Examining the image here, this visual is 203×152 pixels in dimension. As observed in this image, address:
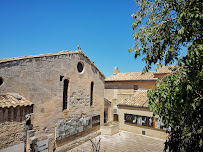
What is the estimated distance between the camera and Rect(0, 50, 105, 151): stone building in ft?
28.7

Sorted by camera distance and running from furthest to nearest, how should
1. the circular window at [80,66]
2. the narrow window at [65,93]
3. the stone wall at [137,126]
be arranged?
the stone wall at [137,126], the circular window at [80,66], the narrow window at [65,93]

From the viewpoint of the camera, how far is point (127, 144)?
12648mm

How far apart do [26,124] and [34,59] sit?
12.8 ft

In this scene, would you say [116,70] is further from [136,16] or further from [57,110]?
[136,16]

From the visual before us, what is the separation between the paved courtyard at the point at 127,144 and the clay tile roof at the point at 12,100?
5.53m

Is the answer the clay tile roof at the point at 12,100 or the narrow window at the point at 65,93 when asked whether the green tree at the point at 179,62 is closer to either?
the clay tile roof at the point at 12,100

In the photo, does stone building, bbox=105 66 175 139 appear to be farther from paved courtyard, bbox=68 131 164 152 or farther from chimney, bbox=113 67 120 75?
chimney, bbox=113 67 120 75

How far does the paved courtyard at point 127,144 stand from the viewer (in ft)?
38.0

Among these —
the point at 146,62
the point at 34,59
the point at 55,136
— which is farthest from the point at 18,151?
the point at 146,62

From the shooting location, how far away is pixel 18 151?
24.8 feet

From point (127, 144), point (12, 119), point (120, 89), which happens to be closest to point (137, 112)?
point (127, 144)

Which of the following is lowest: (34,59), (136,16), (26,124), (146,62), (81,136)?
(81,136)

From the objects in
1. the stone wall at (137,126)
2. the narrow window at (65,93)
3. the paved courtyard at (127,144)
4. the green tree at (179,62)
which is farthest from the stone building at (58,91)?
the green tree at (179,62)

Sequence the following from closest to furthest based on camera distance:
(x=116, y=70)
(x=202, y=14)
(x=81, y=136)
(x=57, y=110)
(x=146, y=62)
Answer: (x=202, y=14), (x=146, y=62), (x=57, y=110), (x=81, y=136), (x=116, y=70)
